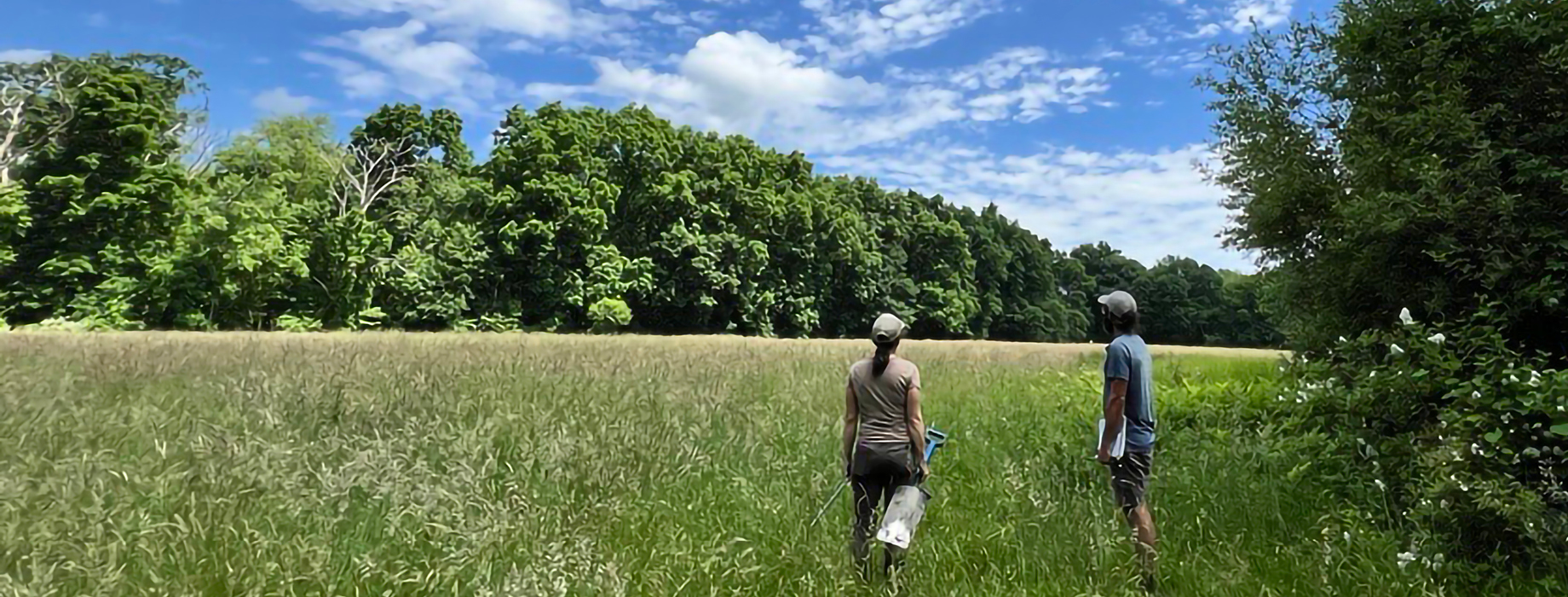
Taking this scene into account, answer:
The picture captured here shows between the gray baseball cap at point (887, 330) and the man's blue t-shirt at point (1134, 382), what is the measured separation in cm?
120

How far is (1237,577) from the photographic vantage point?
4.62 metres

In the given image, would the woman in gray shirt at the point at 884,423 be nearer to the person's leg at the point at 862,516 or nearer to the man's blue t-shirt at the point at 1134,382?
the person's leg at the point at 862,516

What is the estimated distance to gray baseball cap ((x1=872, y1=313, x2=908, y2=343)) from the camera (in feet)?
15.1

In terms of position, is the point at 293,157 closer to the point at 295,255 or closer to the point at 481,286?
the point at 295,255

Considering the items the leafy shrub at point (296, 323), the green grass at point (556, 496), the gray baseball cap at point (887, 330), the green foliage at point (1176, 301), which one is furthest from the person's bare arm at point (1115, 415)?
the green foliage at point (1176, 301)

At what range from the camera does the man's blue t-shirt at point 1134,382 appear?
15.4 feet

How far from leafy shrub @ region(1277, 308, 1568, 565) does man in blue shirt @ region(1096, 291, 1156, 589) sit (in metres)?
1.37

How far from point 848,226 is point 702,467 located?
49496 millimetres

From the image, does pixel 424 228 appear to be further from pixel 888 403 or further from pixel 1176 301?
pixel 1176 301

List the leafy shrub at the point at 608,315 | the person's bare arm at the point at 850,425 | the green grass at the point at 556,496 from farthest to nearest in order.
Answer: the leafy shrub at the point at 608,315 < the person's bare arm at the point at 850,425 < the green grass at the point at 556,496

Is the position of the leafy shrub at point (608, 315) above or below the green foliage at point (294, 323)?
above

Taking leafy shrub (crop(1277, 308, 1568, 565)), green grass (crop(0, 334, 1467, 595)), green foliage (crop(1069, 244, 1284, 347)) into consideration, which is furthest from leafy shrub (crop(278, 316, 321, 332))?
green foliage (crop(1069, 244, 1284, 347))

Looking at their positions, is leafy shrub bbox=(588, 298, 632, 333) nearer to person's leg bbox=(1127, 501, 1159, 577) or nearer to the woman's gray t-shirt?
the woman's gray t-shirt

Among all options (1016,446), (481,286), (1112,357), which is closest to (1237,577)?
(1112,357)
